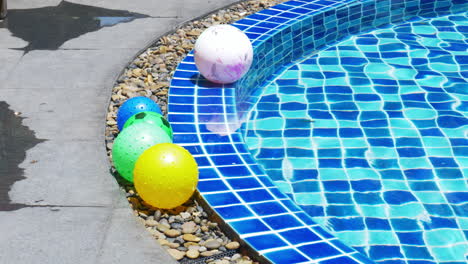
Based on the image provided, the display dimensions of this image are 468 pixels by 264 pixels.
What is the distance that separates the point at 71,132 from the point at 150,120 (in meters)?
0.89

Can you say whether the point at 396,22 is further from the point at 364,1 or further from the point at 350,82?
the point at 350,82

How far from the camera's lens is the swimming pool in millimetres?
5527

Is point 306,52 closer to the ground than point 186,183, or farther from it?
closer to the ground

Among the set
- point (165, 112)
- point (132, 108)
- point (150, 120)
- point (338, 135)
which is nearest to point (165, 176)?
point (150, 120)

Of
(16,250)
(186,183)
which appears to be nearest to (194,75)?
(186,183)

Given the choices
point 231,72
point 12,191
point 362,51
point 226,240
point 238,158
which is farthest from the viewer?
point 362,51

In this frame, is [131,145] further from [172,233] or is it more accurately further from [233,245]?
[233,245]

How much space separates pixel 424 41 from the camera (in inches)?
379

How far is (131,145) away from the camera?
5609 mm

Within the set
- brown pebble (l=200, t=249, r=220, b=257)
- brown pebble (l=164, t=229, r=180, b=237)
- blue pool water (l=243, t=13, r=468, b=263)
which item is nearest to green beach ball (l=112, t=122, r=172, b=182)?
brown pebble (l=164, t=229, r=180, b=237)

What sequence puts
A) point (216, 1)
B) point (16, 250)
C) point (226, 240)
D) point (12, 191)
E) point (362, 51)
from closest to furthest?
point (16, 250), point (226, 240), point (12, 191), point (362, 51), point (216, 1)

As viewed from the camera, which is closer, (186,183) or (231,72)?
(186,183)

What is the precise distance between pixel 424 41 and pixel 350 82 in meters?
1.81

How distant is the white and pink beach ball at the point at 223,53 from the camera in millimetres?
7109
